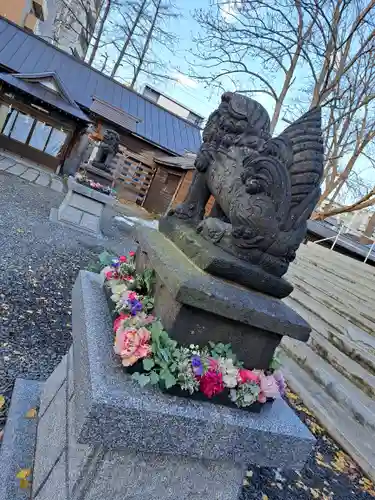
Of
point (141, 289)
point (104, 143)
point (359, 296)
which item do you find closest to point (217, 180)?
point (141, 289)

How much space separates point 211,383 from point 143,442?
36 centimetres

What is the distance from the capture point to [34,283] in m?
4.39

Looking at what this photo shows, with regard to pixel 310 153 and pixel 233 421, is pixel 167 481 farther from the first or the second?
pixel 310 153

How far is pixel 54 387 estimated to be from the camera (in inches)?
86.4

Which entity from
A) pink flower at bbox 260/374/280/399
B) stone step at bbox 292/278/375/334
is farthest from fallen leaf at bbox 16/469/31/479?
stone step at bbox 292/278/375/334

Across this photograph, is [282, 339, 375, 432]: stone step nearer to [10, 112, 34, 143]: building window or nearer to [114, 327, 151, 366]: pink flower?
[114, 327, 151, 366]: pink flower

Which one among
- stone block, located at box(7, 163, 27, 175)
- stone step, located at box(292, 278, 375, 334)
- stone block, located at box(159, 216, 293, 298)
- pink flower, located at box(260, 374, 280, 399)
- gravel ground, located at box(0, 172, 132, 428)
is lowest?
gravel ground, located at box(0, 172, 132, 428)

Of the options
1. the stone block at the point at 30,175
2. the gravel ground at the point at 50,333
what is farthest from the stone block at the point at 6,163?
the gravel ground at the point at 50,333

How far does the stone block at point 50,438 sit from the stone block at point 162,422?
37 cm

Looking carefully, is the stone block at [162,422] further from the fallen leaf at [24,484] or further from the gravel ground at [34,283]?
the gravel ground at [34,283]

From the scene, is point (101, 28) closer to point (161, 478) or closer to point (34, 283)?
point (34, 283)

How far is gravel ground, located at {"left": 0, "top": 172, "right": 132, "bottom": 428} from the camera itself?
2.96m

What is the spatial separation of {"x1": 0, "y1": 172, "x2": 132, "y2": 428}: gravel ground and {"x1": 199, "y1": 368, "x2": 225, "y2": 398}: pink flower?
151 centimetres

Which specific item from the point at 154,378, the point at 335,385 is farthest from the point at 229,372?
the point at 335,385
